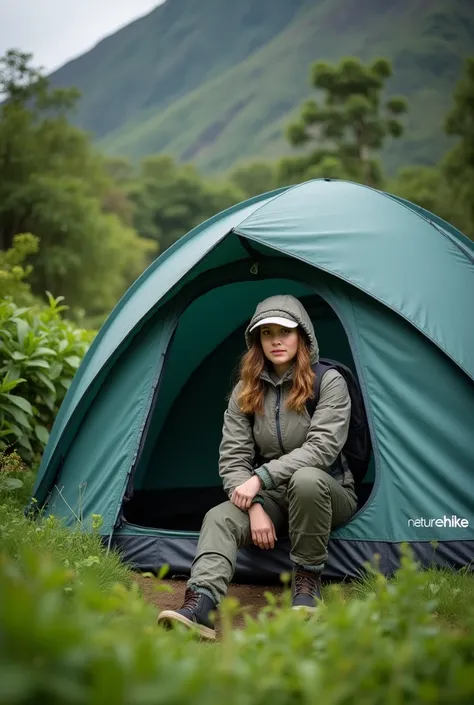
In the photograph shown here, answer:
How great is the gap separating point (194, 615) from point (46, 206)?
66.4 feet

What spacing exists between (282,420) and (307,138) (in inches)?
964

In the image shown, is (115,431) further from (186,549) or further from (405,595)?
(405,595)

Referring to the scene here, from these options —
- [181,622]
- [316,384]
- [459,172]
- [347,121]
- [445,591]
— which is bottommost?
[181,622]

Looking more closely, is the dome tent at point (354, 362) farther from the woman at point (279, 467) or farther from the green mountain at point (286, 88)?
the green mountain at point (286, 88)

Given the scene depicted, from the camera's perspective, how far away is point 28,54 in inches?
926

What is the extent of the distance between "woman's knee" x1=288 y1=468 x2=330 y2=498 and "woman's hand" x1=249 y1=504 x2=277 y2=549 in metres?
0.17

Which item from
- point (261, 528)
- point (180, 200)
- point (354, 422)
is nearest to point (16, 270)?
point (354, 422)

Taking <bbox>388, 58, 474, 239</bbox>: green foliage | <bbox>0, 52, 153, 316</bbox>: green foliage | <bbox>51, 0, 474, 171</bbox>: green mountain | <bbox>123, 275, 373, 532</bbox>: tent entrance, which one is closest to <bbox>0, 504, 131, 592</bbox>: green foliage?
<bbox>123, 275, 373, 532</bbox>: tent entrance

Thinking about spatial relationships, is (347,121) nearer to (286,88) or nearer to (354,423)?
(354,423)

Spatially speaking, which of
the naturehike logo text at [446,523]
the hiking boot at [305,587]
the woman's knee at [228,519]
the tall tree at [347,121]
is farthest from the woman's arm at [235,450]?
the tall tree at [347,121]

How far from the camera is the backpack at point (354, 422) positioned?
375 centimetres

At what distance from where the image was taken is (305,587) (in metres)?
3.27

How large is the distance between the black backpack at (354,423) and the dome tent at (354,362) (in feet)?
0.42

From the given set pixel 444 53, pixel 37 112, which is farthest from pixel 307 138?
pixel 444 53
